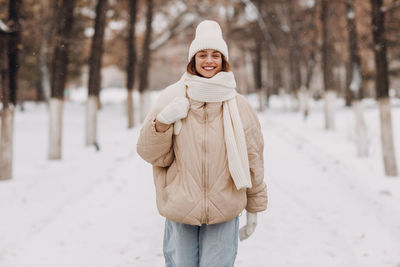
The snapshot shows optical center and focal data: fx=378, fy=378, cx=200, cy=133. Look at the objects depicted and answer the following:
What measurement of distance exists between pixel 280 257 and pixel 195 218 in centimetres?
218

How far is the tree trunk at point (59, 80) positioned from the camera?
33.1 feet

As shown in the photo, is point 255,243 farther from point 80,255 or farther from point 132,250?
point 80,255

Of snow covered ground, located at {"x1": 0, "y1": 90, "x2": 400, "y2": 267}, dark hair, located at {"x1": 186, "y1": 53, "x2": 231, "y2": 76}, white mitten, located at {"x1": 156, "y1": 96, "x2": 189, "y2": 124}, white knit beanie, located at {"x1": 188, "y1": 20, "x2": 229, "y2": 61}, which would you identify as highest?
white knit beanie, located at {"x1": 188, "y1": 20, "x2": 229, "y2": 61}

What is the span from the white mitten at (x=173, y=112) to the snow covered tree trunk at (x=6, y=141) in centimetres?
636

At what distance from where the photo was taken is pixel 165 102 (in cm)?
232

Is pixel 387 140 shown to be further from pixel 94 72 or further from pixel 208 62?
pixel 94 72

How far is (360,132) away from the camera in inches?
376

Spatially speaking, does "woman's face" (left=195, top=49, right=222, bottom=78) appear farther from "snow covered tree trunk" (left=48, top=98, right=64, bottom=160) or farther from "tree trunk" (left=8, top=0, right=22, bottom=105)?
"snow covered tree trunk" (left=48, top=98, right=64, bottom=160)

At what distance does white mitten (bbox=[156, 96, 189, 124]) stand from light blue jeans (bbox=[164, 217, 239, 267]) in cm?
67

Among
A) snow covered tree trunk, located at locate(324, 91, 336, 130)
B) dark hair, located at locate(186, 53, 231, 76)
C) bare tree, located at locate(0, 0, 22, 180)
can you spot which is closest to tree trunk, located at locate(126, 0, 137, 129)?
snow covered tree trunk, located at locate(324, 91, 336, 130)

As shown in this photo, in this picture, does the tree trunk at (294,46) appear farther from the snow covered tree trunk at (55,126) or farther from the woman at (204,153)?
the woman at (204,153)

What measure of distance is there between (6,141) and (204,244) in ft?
21.3

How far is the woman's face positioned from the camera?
2.33m

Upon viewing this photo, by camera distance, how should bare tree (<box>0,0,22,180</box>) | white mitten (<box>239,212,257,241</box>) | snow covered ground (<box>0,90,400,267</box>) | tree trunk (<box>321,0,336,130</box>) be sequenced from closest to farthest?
white mitten (<box>239,212,257,241</box>), snow covered ground (<box>0,90,400,267</box>), bare tree (<box>0,0,22,180</box>), tree trunk (<box>321,0,336,130</box>)
